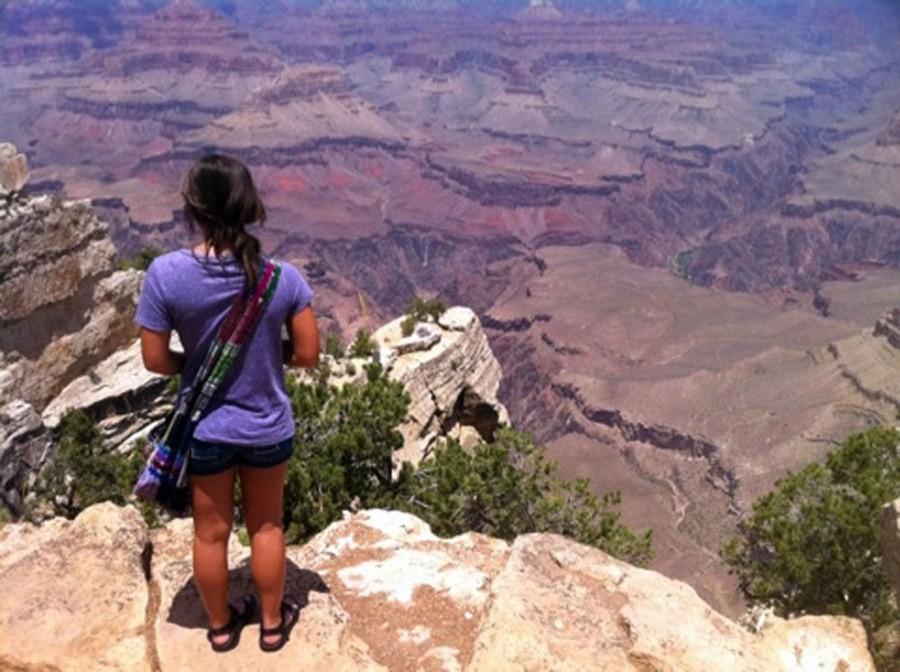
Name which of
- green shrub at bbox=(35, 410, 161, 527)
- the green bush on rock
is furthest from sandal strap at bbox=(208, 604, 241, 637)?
green shrub at bbox=(35, 410, 161, 527)

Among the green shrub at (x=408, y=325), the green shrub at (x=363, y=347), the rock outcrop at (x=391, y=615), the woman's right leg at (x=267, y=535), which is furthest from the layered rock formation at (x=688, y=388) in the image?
the woman's right leg at (x=267, y=535)

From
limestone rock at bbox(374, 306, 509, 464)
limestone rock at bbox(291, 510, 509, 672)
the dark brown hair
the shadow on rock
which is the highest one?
the dark brown hair

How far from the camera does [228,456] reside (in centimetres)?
553

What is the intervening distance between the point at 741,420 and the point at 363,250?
80770 millimetres

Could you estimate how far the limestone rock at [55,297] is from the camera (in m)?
18.3

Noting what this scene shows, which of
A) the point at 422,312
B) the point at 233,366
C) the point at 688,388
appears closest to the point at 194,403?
the point at 233,366

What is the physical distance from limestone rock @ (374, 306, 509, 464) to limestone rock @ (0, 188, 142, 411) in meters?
7.18

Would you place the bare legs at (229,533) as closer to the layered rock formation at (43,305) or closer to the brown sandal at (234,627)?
the brown sandal at (234,627)

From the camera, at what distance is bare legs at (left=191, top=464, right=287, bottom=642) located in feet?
18.9

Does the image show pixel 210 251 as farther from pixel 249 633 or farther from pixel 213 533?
pixel 249 633

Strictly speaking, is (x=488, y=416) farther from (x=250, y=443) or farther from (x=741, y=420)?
(x=741, y=420)

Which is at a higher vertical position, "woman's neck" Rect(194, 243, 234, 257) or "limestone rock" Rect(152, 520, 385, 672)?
"woman's neck" Rect(194, 243, 234, 257)

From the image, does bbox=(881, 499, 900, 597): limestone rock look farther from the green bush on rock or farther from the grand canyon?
the grand canyon

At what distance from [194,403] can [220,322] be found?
0.60m
